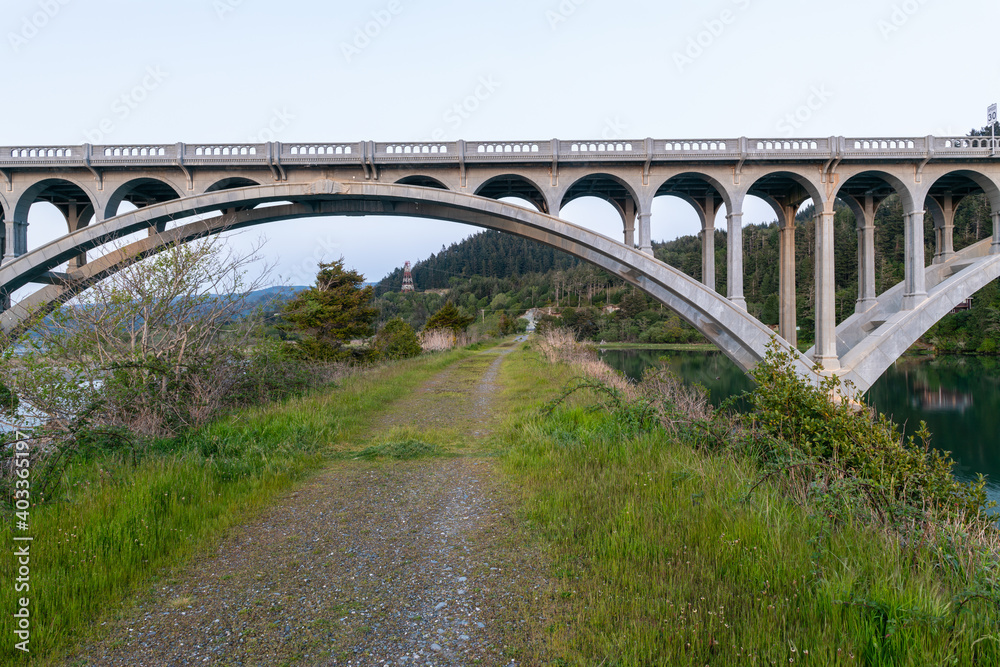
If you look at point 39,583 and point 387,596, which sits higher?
point 39,583

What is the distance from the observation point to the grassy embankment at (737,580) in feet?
6.79

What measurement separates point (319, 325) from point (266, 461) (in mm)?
12992

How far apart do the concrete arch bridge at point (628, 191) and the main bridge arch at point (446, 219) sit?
0.13 feet

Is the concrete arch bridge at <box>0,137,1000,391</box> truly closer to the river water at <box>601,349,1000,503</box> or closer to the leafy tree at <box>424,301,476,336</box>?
the river water at <box>601,349,1000,503</box>

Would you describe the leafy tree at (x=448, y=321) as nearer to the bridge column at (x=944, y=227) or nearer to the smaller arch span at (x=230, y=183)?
the smaller arch span at (x=230, y=183)

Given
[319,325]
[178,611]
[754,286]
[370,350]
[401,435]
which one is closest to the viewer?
[178,611]

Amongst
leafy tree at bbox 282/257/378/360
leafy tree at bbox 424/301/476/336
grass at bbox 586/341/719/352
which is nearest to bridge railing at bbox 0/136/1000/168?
leafy tree at bbox 282/257/378/360

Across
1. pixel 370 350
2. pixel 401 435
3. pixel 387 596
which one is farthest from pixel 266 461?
pixel 370 350

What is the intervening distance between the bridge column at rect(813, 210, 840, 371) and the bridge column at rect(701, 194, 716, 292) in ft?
9.02

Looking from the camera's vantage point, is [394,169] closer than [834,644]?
No

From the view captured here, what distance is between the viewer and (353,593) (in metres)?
2.74

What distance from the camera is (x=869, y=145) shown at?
13.0 meters

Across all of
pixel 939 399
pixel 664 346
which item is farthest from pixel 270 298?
pixel 664 346

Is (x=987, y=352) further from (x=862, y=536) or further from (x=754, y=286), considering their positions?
(x=862, y=536)
